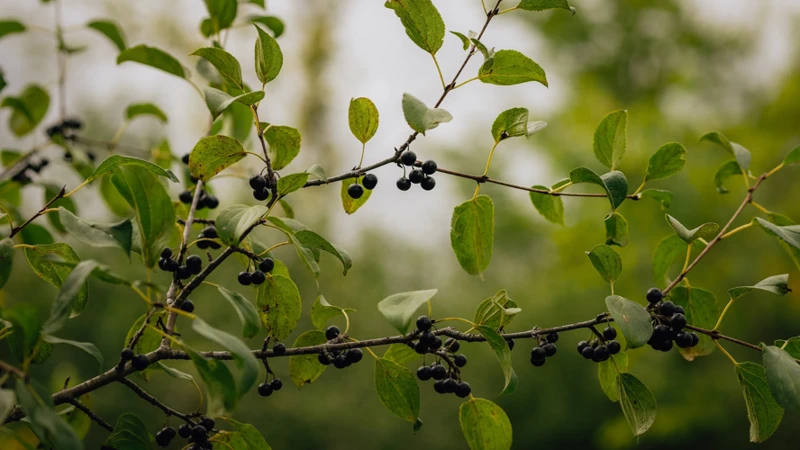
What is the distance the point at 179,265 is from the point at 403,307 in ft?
0.86

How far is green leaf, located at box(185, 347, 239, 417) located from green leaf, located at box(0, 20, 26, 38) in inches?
40.5

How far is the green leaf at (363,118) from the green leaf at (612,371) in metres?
0.41

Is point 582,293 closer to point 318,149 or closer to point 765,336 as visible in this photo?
point 765,336

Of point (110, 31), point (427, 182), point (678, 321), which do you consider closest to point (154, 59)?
point (110, 31)

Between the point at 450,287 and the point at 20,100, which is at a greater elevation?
the point at 20,100

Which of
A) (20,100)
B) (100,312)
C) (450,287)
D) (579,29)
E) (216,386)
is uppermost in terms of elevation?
(579,29)

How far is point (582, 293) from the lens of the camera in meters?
5.21

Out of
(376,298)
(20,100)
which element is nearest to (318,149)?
(376,298)

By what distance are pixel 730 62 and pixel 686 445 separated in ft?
13.1

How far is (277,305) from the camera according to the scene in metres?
0.78

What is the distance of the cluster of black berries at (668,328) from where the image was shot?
0.70m


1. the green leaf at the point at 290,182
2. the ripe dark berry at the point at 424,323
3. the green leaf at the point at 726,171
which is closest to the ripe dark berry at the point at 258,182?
the green leaf at the point at 290,182

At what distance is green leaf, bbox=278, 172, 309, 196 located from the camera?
67 centimetres

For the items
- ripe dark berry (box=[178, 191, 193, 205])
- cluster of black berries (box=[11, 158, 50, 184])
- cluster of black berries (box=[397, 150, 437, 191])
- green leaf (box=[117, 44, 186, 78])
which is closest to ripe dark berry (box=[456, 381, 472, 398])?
cluster of black berries (box=[397, 150, 437, 191])
